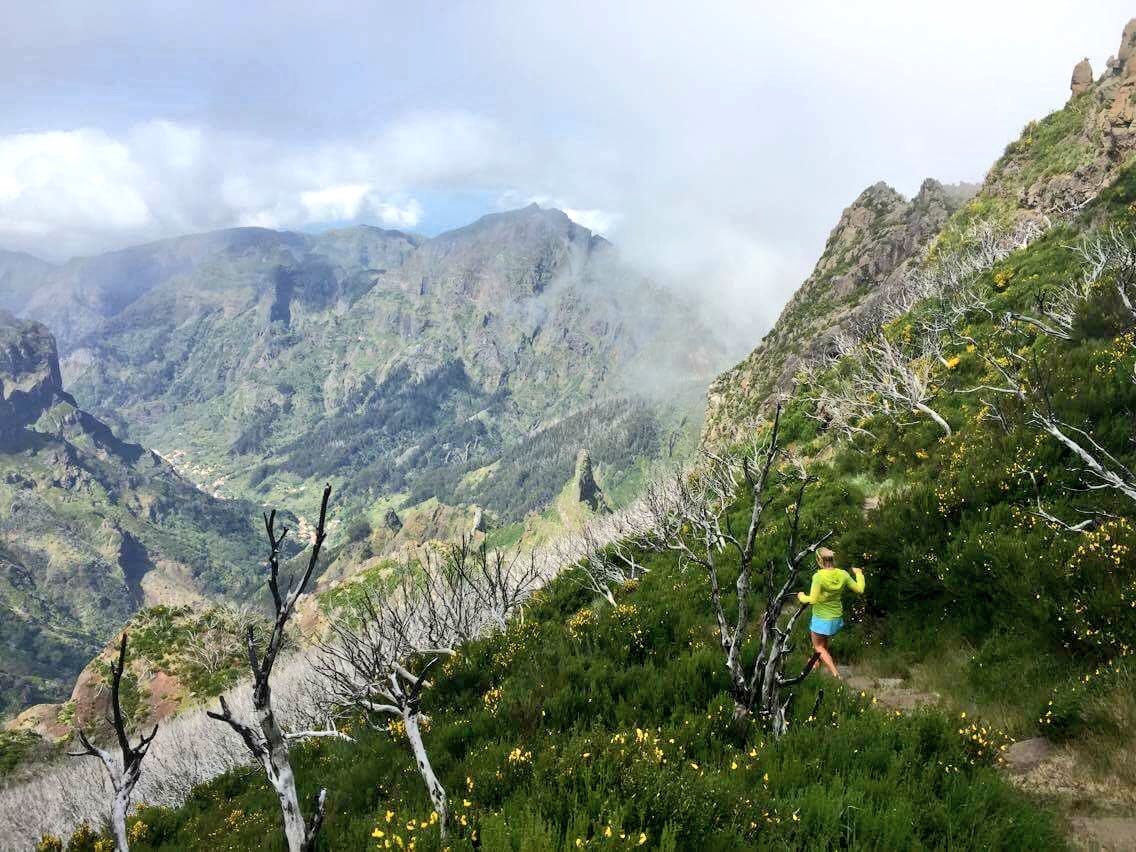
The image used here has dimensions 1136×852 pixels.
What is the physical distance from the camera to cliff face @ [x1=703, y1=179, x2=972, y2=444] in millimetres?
95062

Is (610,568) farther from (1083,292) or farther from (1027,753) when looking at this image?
(1083,292)

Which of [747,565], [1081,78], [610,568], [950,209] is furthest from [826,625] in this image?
[950,209]

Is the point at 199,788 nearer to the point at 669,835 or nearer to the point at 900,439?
the point at 669,835

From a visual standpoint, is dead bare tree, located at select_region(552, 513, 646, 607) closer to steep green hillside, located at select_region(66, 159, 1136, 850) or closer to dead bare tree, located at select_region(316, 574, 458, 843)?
steep green hillside, located at select_region(66, 159, 1136, 850)

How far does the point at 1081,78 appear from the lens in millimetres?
60375

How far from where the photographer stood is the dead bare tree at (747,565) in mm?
5250

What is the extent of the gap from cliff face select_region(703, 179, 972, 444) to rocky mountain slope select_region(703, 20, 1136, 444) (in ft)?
0.92

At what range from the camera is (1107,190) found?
3209cm

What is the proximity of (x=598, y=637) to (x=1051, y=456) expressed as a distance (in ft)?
29.4

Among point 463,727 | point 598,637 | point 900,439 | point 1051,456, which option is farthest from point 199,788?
point 900,439

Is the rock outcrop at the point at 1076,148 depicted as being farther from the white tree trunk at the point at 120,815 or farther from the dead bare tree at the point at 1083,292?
the white tree trunk at the point at 120,815

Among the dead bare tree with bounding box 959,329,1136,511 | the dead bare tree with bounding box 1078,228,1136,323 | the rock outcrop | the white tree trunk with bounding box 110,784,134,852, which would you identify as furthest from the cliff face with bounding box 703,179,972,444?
the white tree trunk with bounding box 110,784,134,852

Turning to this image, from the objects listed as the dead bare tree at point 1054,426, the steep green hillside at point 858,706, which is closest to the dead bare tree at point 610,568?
the steep green hillside at point 858,706

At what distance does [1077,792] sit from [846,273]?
123 metres
